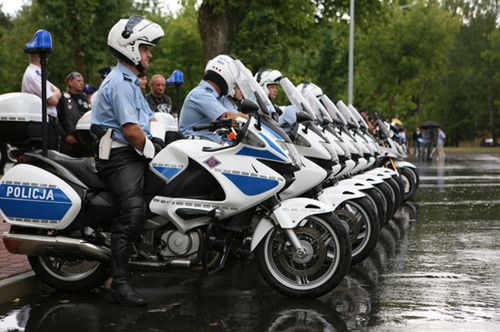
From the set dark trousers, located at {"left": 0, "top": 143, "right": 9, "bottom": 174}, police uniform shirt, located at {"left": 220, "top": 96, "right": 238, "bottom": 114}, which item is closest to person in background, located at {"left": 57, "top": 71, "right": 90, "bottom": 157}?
dark trousers, located at {"left": 0, "top": 143, "right": 9, "bottom": 174}

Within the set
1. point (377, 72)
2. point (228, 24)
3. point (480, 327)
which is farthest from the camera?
point (377, 72)

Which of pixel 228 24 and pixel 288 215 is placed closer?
pixel 288 215

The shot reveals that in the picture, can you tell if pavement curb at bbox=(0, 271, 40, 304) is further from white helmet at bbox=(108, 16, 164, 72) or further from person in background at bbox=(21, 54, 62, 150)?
person in background at bbox=(21, 54, 62, 150)

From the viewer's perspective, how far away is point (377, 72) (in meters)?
52.3

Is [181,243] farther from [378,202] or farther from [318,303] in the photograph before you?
[378,202]

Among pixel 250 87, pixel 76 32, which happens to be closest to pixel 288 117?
pixel 250 87

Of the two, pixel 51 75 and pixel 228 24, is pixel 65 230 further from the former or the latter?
pixel 51 75

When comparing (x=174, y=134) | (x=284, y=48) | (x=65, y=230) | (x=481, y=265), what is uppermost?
(x=284, y=48)

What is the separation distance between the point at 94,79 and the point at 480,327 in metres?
39.9

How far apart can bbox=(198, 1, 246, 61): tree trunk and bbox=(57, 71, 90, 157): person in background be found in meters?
9.51

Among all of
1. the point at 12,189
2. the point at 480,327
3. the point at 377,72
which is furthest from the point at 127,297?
the point at 377,72

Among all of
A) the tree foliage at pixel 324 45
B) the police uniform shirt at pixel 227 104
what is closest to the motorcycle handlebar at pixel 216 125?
the police uniform shirt at pixel 227 104

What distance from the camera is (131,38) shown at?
20.4 feet

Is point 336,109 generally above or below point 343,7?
below
